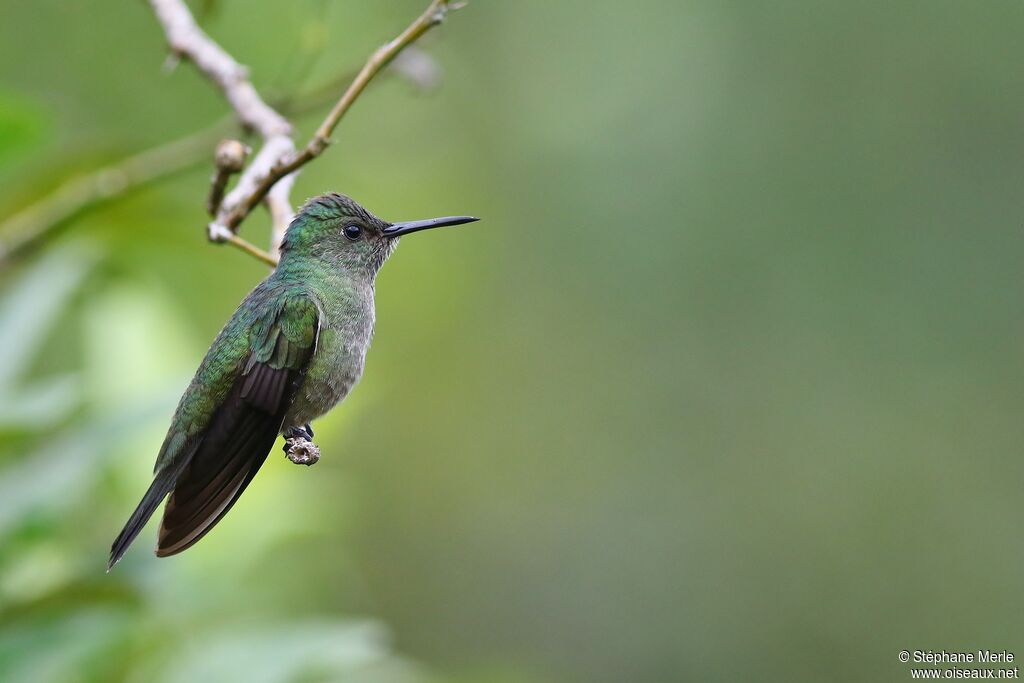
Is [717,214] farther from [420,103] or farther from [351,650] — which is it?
[351,650]

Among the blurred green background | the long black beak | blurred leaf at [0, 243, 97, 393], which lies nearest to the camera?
the long black beak

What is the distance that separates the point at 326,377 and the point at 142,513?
0.65 metres

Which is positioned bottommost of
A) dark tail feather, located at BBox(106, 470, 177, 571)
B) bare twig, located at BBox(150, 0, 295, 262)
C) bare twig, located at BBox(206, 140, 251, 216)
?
dark tail feather, located at BBox(106, 470, 177, 571)

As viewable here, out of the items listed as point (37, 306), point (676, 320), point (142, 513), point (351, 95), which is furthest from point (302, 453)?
point (676, 320)

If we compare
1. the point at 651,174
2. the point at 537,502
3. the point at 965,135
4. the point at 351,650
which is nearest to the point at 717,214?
the point at 651,174

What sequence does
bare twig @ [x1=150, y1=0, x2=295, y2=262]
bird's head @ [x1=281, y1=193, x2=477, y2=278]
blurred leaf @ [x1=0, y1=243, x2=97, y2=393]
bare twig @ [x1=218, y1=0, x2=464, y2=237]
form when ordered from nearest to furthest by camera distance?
bare twig @ [x1=218, y1=0, x2=464, y2=237] < bare twig @ [x1=150, y1=0, x2=295, y2=262] < bird's head @ [x1=281, y1=193, x2=477, y2=278] < blurred leaf @ [x1=0, y1=243, x2=97, y2=393]

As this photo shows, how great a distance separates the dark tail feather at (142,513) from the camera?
2.89 metres

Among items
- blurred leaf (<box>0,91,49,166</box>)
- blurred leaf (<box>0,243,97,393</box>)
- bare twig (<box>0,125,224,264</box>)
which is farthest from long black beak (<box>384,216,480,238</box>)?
blurred leaf (<box>0,91,49,166</box>)

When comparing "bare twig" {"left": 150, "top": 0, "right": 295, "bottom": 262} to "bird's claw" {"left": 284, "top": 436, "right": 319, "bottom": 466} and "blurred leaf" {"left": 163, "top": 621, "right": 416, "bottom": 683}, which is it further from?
"blurred leaf" {"left": 163, "top": 621, "right": 416, "bottom": 683}

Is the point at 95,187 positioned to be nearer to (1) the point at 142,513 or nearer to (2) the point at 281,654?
(1) the point at 142,513

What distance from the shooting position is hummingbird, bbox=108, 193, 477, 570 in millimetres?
2893

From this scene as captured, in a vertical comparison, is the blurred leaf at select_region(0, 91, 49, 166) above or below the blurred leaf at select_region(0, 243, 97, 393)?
above

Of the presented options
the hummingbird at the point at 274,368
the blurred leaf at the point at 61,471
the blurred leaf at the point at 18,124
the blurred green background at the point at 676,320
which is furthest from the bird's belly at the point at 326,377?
the blurred green background at the point at 676,320

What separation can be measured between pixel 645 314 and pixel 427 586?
3454 millimetres
